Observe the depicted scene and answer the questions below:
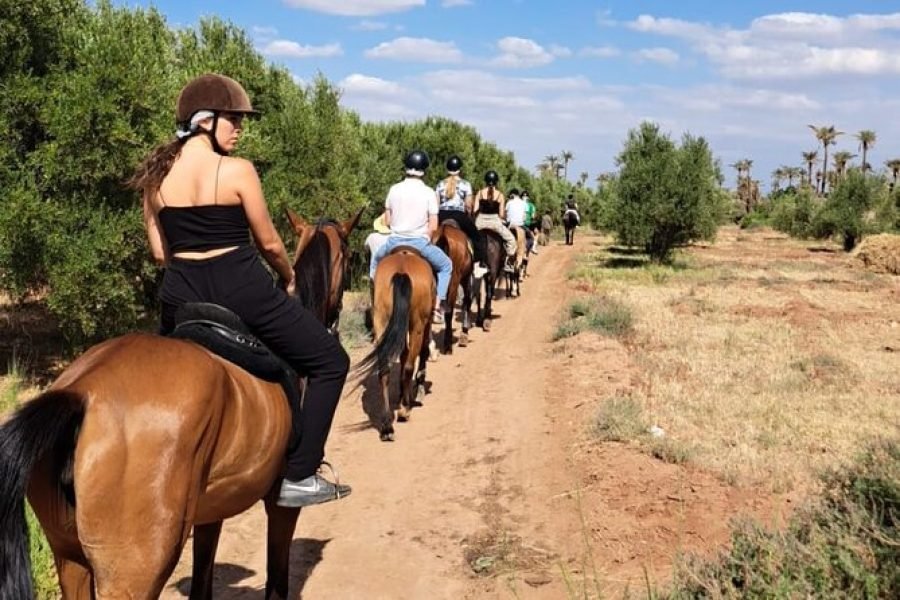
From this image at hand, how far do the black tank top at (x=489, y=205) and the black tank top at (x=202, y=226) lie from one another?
13075 millimetres

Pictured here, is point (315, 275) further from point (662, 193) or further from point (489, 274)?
point (662, 193)

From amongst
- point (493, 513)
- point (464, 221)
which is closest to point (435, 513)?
point (493, 513)

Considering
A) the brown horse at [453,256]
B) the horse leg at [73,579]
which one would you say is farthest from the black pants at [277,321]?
the brown horse at [453,256]

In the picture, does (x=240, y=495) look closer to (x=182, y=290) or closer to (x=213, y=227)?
(x=182, y=290)

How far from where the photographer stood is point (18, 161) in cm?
1073

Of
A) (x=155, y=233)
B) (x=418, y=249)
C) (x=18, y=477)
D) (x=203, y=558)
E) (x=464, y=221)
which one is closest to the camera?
(x=18, y=477)

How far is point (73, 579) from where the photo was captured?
3070mm

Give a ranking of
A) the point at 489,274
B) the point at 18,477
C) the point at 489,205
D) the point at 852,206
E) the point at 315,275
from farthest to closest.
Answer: the point at 852,206 < the point at 489,205 < the point at 489,274 < the point at 315,275 < the point at 18,477

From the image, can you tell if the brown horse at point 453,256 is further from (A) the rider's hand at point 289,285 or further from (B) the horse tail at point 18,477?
(B) the horse tail at point 18,477

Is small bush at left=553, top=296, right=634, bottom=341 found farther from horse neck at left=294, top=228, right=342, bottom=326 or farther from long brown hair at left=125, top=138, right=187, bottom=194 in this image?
long brown hair at left=125, top=138, right=187, bottom=194

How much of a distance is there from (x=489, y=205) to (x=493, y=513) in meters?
10.8

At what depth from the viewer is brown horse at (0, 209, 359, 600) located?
104 inches

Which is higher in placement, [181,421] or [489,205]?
[489,205]

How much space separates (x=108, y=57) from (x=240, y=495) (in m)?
9.66
